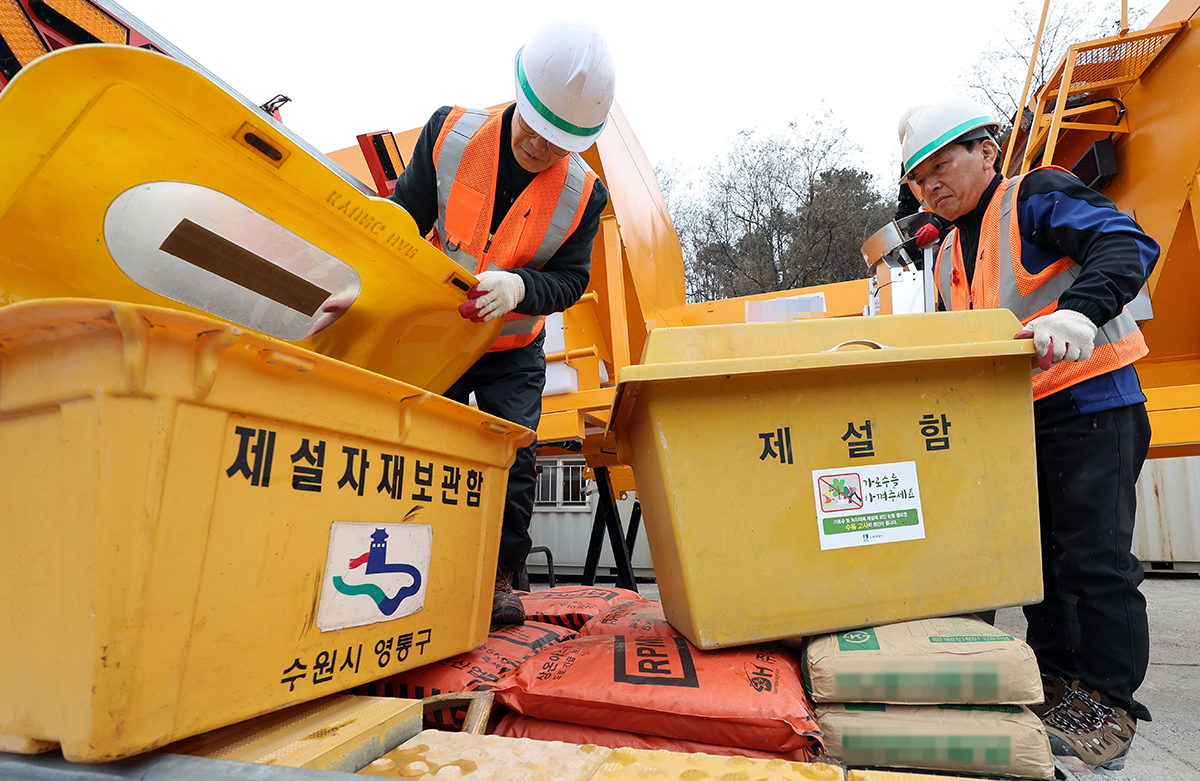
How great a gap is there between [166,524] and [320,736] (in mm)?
446

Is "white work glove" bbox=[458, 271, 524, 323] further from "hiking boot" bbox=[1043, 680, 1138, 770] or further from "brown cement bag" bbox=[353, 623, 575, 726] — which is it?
"hiking boot" bbox=[1043, 680, 1138, 770]

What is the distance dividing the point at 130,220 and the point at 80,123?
0.23 metres

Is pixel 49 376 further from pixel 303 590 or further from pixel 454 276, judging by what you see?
pixel 454 276

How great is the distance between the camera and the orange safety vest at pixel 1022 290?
170 cm

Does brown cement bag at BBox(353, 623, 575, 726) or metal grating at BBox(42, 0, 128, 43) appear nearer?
brown cement bag at BBox(353, 623, 575, 726)

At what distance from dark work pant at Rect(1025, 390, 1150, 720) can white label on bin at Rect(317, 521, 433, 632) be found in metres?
1.67

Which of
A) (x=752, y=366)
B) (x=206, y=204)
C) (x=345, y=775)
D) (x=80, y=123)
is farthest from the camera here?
(x=752, y=366)

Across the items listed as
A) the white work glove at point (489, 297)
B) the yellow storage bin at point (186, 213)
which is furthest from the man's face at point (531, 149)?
the yellow storage bin at point (186, 213)

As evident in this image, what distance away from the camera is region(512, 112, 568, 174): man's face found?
1951 millimetres

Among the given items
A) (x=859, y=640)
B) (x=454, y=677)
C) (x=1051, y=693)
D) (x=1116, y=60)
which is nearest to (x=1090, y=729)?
(x=1051, y=693)

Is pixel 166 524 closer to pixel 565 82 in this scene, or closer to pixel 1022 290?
pixel 565 82

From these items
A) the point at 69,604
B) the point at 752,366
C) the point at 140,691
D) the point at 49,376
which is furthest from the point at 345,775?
the point at 752,366

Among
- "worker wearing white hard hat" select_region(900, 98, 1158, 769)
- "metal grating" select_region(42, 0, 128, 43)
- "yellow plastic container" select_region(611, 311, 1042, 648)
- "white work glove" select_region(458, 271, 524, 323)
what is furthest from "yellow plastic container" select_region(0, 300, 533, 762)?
"metal grating" select_region(42, 0, 128, 43)

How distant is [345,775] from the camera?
0.81m
